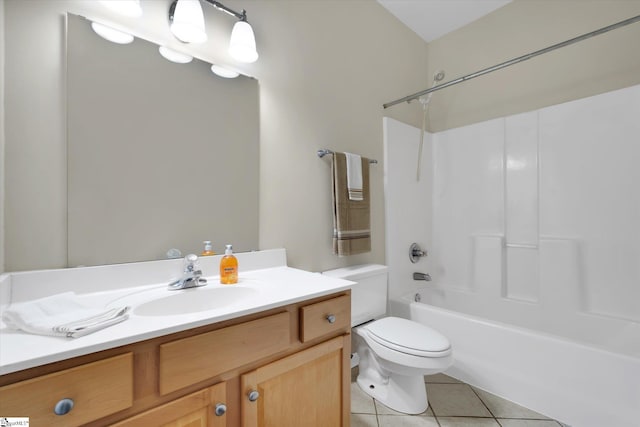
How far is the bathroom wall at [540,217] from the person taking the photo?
169cm

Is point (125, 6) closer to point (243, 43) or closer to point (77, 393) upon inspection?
point (243, 43)

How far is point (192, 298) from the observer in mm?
1031

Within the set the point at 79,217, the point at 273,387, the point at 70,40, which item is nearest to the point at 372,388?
the point at 273,387

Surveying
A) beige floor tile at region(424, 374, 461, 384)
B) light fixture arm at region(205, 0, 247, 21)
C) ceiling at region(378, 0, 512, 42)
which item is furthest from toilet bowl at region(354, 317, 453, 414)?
ceiling at region(378, 0, 512, 42)

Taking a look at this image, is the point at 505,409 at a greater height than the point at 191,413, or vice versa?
the point at 191,413

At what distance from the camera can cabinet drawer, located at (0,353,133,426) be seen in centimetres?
51

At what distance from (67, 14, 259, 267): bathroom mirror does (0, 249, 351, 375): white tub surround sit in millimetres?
63

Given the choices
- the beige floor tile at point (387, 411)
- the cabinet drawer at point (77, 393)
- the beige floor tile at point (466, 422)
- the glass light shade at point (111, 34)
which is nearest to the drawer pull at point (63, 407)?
the cabinet drawer at point (77, 393)

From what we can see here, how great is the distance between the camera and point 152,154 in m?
1.11

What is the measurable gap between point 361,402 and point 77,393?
55.4 inches

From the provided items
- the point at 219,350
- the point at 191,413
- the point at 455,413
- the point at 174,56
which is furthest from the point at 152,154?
the point at 455,413

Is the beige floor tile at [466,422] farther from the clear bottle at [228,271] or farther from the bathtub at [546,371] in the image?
the clear bottle at [228,271]

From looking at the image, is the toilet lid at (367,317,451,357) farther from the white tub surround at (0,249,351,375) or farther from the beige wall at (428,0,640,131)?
the beige wall at (428,0,640,131)

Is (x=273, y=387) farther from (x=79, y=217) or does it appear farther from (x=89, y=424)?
(x=79, y=217)
